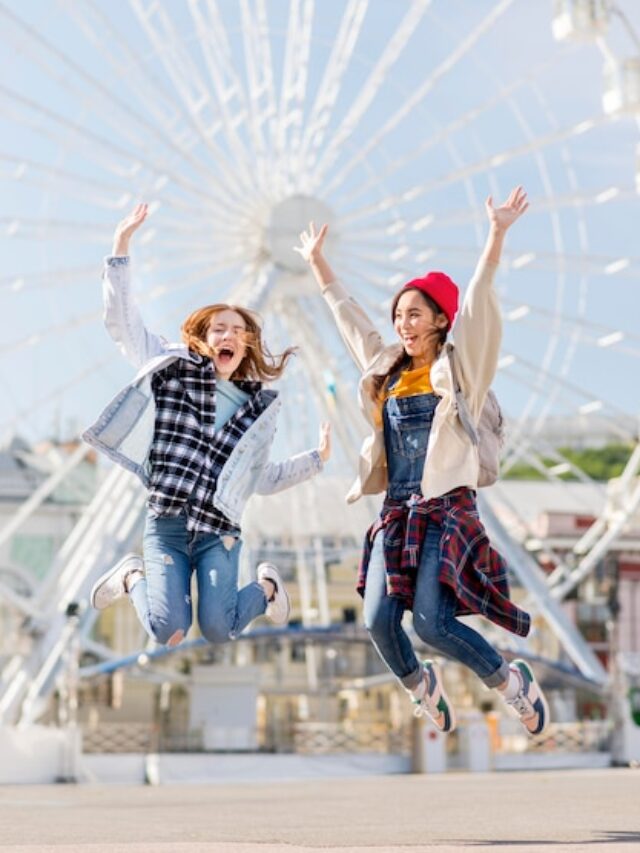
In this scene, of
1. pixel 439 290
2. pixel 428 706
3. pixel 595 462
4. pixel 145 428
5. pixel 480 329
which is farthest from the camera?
pixel 595 462

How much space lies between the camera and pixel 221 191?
29219 mm

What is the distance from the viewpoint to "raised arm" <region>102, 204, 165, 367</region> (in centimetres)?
753

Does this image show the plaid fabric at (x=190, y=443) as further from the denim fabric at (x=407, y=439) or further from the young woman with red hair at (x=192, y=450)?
the denim fabric at (x=407, y=439)

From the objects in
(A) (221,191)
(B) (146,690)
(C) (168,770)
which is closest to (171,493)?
(A) (221,191)

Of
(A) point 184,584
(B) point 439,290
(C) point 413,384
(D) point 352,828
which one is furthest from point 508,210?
(D) point 352,828

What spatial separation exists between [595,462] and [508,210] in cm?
9657

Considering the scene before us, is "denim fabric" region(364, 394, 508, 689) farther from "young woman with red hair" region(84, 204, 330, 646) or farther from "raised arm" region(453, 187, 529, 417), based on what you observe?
"young woman with red hair" region(84, 204, 330, 646)

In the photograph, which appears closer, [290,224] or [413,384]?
[413,384]

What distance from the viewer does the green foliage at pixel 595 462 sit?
100312mm

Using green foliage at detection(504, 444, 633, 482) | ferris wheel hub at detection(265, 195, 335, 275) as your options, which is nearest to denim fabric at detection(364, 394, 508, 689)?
ferris wheel hub at detection(265, 195, 335, 275)

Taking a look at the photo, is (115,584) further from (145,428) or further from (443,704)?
(443,704)

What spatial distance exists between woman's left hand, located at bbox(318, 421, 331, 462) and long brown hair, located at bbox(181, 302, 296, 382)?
0.38 meters

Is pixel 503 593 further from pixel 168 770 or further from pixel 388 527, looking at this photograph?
pixel 168 770

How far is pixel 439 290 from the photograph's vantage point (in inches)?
292
